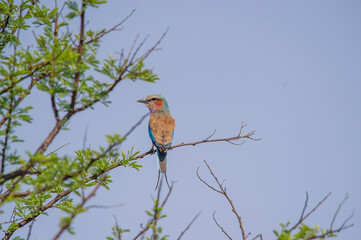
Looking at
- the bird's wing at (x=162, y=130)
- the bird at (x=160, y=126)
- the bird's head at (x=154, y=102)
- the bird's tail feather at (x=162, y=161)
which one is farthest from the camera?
the bird's head at (x=154, y=102)

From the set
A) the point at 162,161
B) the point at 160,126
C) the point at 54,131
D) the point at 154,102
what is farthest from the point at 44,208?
the point at 154,102

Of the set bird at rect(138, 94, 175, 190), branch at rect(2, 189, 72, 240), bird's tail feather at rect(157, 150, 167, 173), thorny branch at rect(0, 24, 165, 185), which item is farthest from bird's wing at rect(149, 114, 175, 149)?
thorny branch at rect(0, 24, 165, 185)

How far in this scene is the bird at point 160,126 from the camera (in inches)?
281

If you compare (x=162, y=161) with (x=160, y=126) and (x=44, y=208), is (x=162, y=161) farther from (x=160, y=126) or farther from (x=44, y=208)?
(x=44, y=208)

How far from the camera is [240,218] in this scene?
143 inches

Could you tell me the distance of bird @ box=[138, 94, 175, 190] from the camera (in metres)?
7.13

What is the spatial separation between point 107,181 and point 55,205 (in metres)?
0.66

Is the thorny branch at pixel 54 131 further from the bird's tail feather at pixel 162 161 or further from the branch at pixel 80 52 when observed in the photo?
the bird's tail feather at pixel 162 161

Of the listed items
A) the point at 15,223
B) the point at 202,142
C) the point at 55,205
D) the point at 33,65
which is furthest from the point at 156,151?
the point at 33,65

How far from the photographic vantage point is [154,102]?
28.0 ft

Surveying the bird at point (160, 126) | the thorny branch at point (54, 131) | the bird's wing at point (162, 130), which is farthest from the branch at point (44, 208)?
the bird's wing at point (162, 130)

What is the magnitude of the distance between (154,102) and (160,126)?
1014mm

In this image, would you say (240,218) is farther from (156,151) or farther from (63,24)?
(156,151)

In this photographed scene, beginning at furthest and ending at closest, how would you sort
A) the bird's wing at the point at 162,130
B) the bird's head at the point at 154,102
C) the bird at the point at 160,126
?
1. the bird's head at the point at 154,102
2. the bird's wing at the point at 162,130
3. the bird at the point at 160,126
